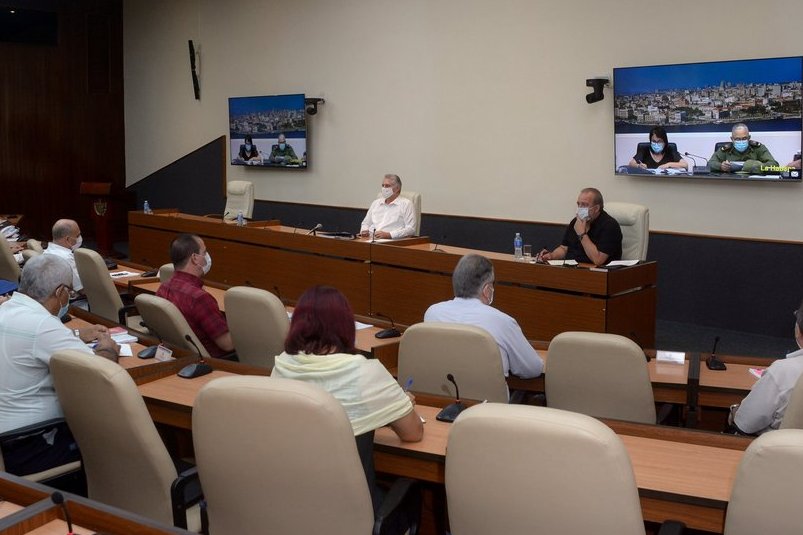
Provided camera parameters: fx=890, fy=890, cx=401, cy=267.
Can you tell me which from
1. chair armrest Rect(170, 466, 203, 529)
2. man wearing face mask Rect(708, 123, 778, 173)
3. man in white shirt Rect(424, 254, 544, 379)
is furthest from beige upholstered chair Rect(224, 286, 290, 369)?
man wearing face mask Rect(708, 123, 778, 173)

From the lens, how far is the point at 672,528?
238 cm

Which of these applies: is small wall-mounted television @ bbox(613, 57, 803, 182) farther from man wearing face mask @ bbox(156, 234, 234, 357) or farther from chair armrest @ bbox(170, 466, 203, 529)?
chair armrest @ bbox(170, 466, 203, 529)

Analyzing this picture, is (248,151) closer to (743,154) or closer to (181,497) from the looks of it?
(743,154)

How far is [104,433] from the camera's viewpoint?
9.68 ft

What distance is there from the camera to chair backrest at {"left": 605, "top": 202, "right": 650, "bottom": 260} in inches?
266

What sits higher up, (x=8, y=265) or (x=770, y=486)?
(x=8, y=265)

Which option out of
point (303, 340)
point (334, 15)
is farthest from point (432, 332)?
point (334, 15)

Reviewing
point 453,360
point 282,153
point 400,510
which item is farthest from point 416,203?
point 400,510

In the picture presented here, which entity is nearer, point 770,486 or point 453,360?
point 770,486

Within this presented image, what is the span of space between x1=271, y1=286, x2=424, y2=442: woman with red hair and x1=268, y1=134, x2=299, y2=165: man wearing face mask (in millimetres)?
8796

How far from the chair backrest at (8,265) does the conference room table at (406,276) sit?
84.2 inches

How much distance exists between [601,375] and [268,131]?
887cm

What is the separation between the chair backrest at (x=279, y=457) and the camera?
2436 millimetres

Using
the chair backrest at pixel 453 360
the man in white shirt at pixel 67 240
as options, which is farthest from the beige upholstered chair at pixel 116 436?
the man in white shirt at pixel 67 240
